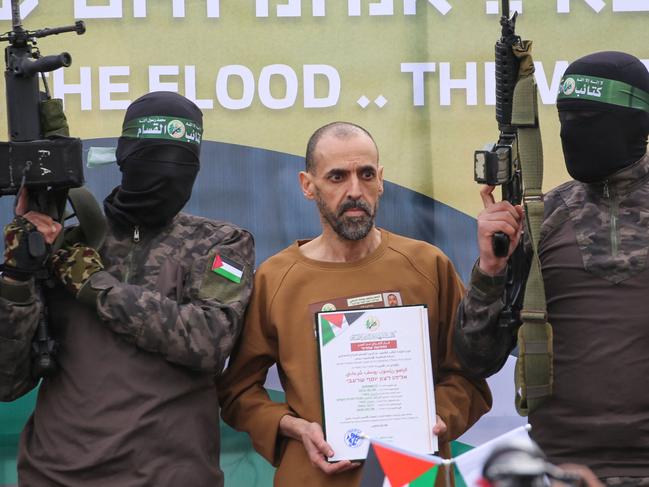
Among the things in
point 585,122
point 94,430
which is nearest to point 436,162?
point 585,122

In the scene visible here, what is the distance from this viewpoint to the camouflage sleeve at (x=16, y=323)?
12.1 ft

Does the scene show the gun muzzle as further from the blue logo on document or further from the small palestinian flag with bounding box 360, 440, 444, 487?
the small palestinian flag with bounding box 360, 440, 444, 487

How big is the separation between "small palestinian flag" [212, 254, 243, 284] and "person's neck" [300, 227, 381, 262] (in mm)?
271

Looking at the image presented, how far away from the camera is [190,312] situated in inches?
148

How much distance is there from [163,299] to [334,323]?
1.69ft

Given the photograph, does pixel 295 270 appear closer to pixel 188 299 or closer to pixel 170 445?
pixel 188 299

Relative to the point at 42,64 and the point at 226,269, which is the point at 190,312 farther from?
the point at 42,64

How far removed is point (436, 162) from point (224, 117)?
0.82 m

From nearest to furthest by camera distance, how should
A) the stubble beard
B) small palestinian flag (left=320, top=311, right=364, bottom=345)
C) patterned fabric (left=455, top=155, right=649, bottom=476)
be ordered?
patterned fabric (left=455, top=155, right=649, bottom=476) < small palestinian flag (left=320, top=311, right=364, bottom=345) < the stubble beard

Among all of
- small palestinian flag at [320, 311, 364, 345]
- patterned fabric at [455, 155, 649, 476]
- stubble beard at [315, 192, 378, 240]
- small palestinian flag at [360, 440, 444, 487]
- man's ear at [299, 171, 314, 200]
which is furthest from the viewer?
man's ear at [299, 171, 314, 200]

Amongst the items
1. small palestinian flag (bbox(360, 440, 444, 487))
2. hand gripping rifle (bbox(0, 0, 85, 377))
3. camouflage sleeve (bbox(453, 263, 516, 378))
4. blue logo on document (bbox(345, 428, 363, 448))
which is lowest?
blue logo on document (bbox(345, 428, 363, 448))

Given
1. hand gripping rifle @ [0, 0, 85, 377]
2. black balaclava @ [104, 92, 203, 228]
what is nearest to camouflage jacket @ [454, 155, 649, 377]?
black balaclava @ [104, 92, 203, 228]

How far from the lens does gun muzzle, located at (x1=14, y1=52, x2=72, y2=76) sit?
3.74 metres

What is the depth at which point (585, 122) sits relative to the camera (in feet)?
12.2
